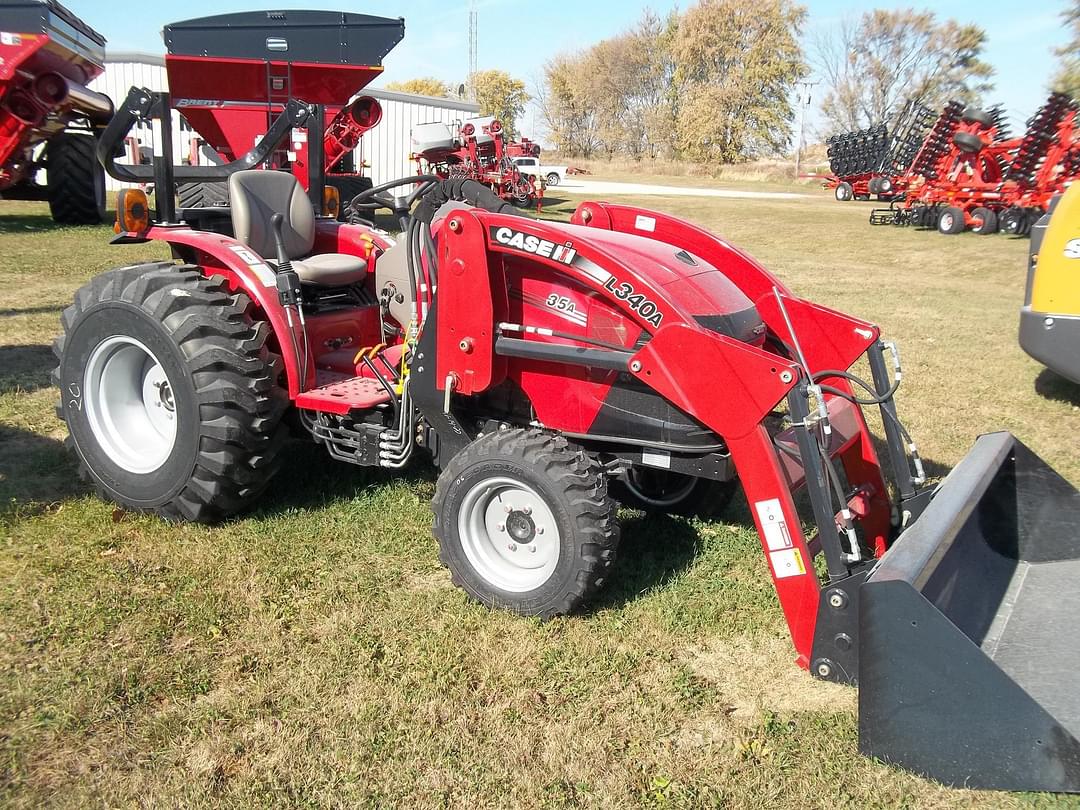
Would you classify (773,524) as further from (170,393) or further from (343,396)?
(170,393)

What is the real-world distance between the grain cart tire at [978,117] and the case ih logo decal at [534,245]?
18.5 m

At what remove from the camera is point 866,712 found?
253 cm

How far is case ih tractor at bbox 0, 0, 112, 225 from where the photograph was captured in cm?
1055

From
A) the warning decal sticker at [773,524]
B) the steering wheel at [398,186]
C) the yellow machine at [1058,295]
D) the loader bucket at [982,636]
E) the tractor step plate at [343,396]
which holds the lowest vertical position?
the loader bucket at [982,636]

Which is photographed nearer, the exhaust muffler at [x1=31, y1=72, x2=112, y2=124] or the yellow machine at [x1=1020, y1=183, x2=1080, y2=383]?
the yellow machine at [x1=1020, y1=183, x2=1080, y2=383]

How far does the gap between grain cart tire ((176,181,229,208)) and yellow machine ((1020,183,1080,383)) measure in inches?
209

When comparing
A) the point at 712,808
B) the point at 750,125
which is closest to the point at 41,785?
the point at 712,808

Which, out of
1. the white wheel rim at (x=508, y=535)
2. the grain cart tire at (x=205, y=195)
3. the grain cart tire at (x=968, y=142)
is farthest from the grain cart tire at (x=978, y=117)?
the white wheel rim at (x=508, y=535)

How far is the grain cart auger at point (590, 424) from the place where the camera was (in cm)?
258

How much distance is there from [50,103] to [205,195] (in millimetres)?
6984

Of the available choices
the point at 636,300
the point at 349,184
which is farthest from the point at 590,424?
the point at 349,184

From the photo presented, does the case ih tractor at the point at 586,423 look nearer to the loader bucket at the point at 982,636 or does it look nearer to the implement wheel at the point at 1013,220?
the loader bucket at the point at 982,636

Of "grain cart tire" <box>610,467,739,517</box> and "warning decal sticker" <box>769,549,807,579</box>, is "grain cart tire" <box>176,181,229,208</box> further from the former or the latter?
"warning decal sticker" <box>769,549,807,579</box>

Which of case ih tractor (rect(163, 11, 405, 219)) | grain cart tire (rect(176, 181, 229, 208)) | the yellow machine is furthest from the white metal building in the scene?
the yellow machine
